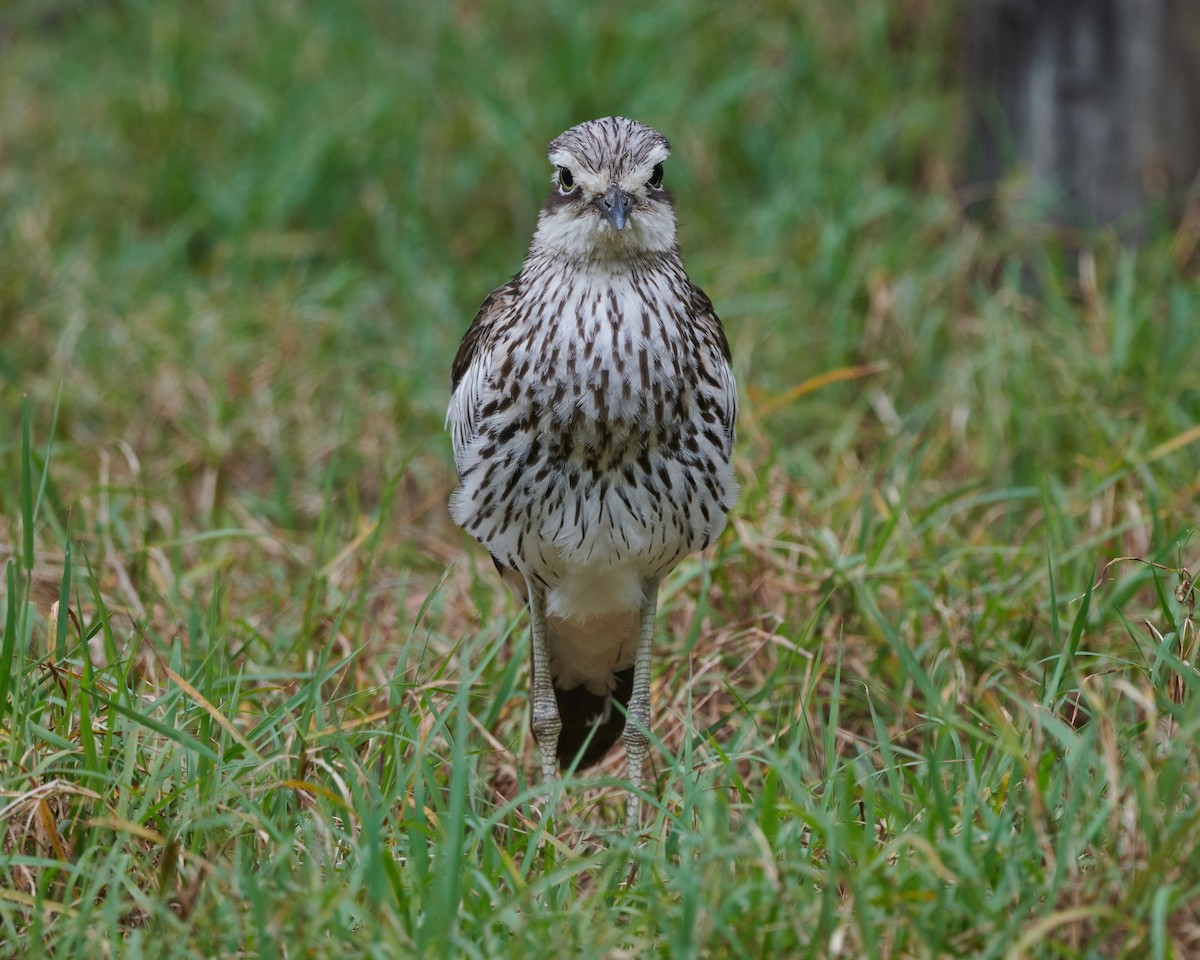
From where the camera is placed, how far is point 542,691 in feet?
13.8

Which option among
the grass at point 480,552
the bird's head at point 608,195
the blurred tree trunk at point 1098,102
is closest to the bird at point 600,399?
the bird's head at point 608,195

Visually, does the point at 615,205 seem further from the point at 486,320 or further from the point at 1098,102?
the point at 1098,102

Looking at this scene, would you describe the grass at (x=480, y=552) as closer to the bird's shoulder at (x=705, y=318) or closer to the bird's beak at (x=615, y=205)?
the bird's shoulder at (x=705, y=318)

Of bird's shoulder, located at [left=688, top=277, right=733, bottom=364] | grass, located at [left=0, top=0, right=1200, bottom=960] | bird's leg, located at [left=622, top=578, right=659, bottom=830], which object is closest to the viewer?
grass, located at [left=0, top=0, right=1200, bottom=960]

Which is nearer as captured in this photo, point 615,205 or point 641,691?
point 615,205

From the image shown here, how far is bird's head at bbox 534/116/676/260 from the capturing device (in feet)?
12.1

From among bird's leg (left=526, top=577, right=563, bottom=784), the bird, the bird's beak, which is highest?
the bird's beak

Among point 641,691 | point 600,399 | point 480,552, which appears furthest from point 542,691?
point 480,552

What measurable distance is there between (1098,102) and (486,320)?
3510 millimetres

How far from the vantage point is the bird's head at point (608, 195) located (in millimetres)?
3676

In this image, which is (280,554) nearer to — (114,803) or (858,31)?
(114,803)

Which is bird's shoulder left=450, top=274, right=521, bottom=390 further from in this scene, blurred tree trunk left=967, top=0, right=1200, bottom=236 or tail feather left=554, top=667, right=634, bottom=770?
blurred tree trunk left=967, top=0, right=1200, bottom=236

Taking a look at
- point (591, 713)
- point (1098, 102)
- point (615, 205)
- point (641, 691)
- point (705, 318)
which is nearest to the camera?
point (615, 205)

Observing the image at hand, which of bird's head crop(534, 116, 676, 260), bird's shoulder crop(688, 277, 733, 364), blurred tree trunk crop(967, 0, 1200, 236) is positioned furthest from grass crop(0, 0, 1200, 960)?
bird's head crop(534, 116, 676, 260)
